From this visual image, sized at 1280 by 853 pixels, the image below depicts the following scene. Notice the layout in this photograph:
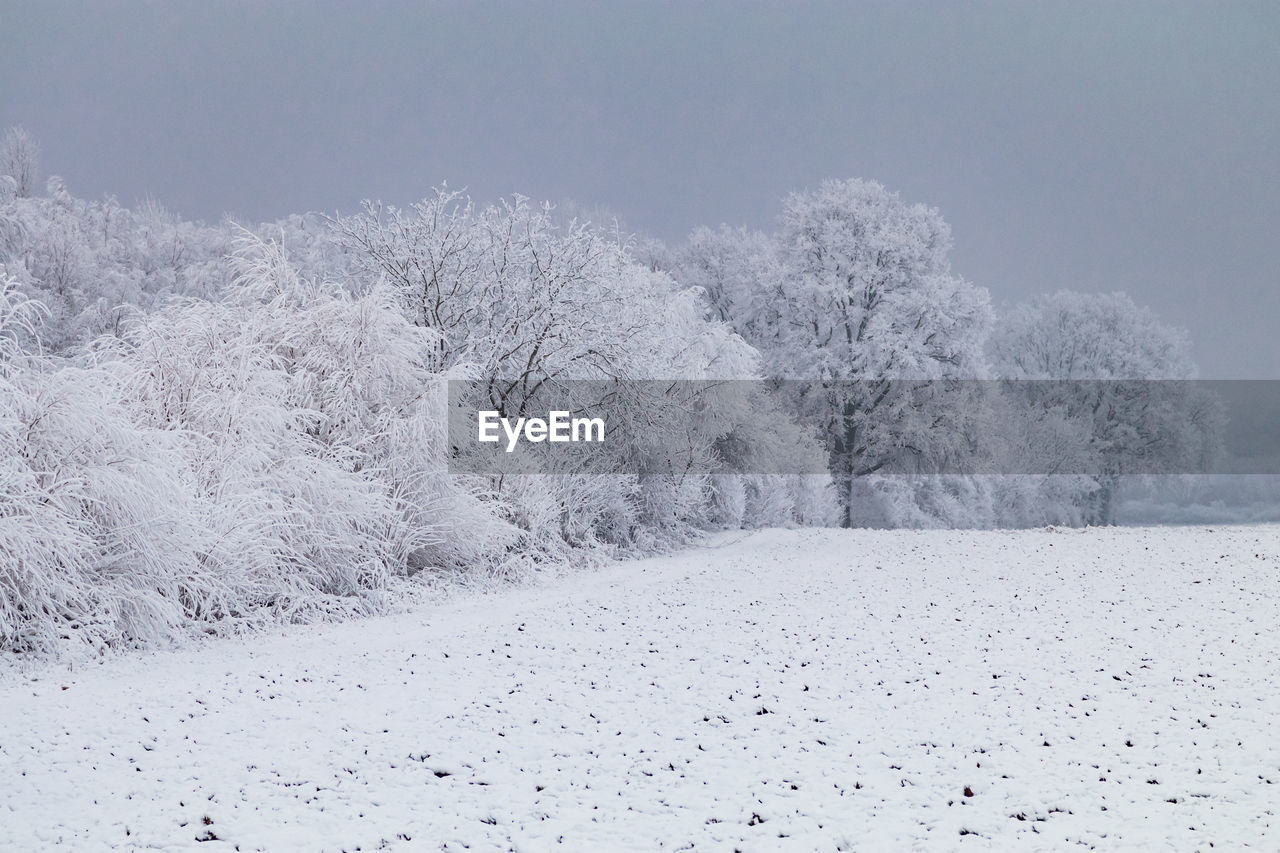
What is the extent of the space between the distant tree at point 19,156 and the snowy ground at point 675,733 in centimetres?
3337

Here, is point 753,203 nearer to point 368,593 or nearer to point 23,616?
point 368,593

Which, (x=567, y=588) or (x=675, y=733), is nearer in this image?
(x=675, y=733)

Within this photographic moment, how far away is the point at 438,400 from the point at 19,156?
102 ft

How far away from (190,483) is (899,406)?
17008 mm

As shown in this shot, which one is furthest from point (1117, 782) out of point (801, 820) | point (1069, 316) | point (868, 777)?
point (1069, 316)

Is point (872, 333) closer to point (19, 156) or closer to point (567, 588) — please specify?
point (567, 588)

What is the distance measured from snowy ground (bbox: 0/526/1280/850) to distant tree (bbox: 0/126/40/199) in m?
33.4

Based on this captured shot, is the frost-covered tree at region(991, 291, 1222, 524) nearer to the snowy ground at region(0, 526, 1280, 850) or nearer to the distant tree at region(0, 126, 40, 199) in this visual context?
the snowy ground at region(0, 526, 1280, 850)

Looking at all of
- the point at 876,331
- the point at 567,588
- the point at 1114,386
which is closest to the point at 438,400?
the point at 567,588

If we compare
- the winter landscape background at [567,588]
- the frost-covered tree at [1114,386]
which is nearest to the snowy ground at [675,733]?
the winter landscape background at [567,588]

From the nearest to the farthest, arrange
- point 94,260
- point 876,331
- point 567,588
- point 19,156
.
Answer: point 567,588
point 876,331
point 94,260
point 19,156

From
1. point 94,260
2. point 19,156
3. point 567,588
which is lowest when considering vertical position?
point 567,588

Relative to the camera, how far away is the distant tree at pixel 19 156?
34156 mm

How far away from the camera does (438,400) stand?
39.1ft
